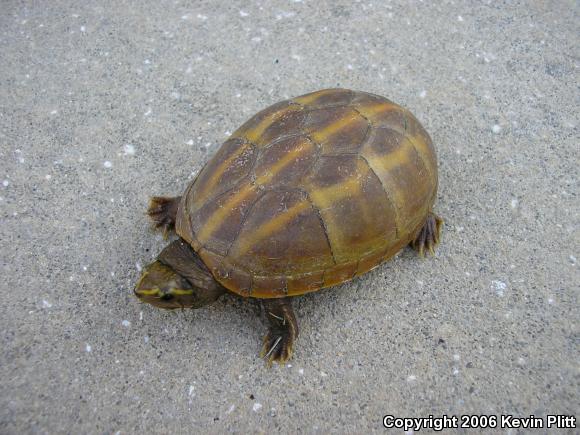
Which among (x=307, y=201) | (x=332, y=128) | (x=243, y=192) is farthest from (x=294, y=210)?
(x=332, y=128)

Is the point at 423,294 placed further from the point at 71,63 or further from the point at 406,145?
the point at 71,63

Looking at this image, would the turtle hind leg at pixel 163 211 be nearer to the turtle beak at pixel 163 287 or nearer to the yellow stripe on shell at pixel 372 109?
the turtle beak at pixel 163 287

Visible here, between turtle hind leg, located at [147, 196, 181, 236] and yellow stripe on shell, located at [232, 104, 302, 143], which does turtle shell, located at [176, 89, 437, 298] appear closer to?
yellow stripe on shell, located at [232, 104, 302, 143]

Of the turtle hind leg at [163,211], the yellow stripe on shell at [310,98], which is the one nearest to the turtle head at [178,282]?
the turtle hind leg at [163,211]

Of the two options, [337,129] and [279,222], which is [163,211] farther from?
[337,129]

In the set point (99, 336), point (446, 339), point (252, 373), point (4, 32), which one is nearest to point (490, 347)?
point (446, 339)

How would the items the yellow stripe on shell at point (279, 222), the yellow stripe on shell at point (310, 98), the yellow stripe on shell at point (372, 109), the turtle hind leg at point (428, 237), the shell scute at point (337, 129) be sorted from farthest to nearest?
the turtle hind leg at point (428, 237), the yellow stripe on shell at point (310, 98), the yellow stripe on shell at point (372, 109), the shell scute at point (337, 129), the yellow stripe on shell at point (279, 222)
